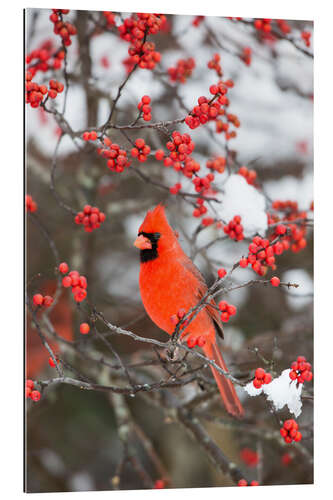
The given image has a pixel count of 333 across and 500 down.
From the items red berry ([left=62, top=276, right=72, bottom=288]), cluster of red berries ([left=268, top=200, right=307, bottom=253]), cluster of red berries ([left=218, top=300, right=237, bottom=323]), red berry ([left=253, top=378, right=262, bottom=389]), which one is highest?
cluster of red berries ([left=268, top=200, right=307, bottom=253])

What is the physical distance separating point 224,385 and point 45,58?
4.48 feet

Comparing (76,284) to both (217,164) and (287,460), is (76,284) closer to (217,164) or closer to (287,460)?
(217,164)

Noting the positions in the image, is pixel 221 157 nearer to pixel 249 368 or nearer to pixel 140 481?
pixel 249 368

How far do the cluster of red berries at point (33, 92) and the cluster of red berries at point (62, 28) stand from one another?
194 mm

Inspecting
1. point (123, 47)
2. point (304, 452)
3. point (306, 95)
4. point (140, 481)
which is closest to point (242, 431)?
point (304, 452)

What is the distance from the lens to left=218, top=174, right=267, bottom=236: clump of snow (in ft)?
7.93

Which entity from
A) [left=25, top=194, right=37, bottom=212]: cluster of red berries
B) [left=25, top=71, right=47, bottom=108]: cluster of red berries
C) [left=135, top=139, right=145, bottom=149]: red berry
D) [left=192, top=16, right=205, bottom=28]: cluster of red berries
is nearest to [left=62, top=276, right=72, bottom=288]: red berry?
[left=25, top=194, right=37, bottom=212]: cluster of red berries

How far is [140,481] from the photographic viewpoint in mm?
2457

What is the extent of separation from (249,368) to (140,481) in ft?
1.98

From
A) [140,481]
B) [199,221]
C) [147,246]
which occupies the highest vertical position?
[199,221]

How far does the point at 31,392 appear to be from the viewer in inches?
85.0

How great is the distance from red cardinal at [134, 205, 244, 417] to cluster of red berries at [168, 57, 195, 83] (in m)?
0.55

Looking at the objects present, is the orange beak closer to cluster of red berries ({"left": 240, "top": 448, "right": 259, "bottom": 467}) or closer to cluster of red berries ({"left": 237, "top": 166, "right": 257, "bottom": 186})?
cluster of red berries ({"left": 237, "top": 166, "right": 257, "bottom": 186})
